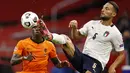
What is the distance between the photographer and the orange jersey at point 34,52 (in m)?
9.50

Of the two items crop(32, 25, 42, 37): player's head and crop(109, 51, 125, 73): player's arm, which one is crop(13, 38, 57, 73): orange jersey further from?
crop(109, 51, 125, 73): player's arm

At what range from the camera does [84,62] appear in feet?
32.6

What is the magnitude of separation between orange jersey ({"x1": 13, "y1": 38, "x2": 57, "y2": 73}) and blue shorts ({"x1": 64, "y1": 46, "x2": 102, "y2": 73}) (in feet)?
1.38

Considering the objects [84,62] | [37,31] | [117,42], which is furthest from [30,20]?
[117,42]

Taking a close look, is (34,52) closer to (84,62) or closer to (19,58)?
(19,58)

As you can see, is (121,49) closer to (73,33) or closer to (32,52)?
(73,33)

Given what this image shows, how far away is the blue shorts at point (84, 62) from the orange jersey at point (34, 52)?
0.42m

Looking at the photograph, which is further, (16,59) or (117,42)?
(117,42)

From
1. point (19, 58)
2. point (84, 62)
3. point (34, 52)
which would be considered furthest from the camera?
point (84, 62)

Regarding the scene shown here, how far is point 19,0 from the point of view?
17.7 metres

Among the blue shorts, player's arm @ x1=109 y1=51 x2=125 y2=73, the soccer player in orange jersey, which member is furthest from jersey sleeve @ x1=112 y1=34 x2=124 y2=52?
the soccer player in orange jersey

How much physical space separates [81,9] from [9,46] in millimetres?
2540

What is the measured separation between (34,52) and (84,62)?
2.76ft

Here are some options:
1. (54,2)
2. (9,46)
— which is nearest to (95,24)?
(9,46)
